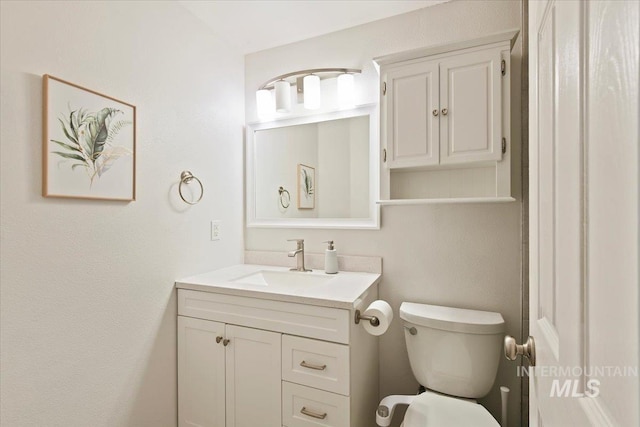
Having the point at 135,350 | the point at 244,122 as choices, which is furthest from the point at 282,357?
the point at 244,122

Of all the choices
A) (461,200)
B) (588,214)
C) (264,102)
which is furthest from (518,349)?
(264,102)

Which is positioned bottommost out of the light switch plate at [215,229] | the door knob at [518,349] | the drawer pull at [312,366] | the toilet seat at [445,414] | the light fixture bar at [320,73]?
the toilet seat at [445,414]

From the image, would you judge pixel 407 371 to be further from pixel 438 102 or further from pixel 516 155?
pixel 438 102

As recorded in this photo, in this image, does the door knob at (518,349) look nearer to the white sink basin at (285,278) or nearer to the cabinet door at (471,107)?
the cabinet door at (471,107)

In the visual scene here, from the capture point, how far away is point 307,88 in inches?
72.6

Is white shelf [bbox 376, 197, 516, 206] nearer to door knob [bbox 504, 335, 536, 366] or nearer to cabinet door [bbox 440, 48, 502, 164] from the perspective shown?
cabinet door [bbox 440, 48, 502, 164]

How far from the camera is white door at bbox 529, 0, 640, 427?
0.98 feet

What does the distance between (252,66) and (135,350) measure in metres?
1.81

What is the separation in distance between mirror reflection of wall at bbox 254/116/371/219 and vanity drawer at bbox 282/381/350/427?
3.12 feet

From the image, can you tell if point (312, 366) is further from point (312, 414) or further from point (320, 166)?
point (320, 166)

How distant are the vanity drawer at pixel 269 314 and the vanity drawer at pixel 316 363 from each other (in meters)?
0.04

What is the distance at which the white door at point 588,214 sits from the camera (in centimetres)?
30

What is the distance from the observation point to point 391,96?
1.56 metres

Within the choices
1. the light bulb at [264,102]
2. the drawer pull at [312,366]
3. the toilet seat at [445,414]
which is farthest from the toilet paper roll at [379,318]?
the light bulb at [264,102]
